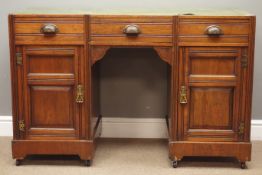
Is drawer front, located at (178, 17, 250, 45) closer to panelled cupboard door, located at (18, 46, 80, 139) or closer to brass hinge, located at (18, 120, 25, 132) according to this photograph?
panelled cupboard door, located at (18, 46, 80, 139)

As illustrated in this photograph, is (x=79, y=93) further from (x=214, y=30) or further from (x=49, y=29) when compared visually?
(x=214, y=30)

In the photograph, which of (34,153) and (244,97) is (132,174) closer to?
(34,153)

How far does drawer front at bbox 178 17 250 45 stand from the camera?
2.38 m

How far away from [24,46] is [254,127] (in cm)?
147

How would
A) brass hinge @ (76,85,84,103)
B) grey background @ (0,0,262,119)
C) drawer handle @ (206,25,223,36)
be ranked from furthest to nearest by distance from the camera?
grey background @ (0,0,262,119) < brass hinge @ (76,85,84,103) < drawer handle @ (206,25,223,36)

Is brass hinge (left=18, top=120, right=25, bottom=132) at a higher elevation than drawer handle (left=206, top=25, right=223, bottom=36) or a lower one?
lower

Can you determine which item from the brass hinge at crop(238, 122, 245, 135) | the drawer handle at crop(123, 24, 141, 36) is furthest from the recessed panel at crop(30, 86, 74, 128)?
the brass hinge at crop(238, 122, 245, 135)

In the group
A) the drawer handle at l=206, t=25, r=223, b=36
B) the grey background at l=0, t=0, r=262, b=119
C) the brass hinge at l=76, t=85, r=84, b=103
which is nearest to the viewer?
the drawer handle at l=206, t=25, r=223, b=36

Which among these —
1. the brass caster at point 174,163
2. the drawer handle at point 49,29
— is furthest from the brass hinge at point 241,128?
the drawer handle at point 49,29

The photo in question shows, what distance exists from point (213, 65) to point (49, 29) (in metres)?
0.83

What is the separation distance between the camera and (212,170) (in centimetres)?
252

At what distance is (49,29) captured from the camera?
2391 mm

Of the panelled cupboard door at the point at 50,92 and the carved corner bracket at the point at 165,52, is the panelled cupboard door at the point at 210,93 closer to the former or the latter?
the carved corner bracket at the point at 165,52

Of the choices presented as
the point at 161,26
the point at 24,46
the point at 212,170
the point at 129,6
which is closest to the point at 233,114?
the point at 212,170
